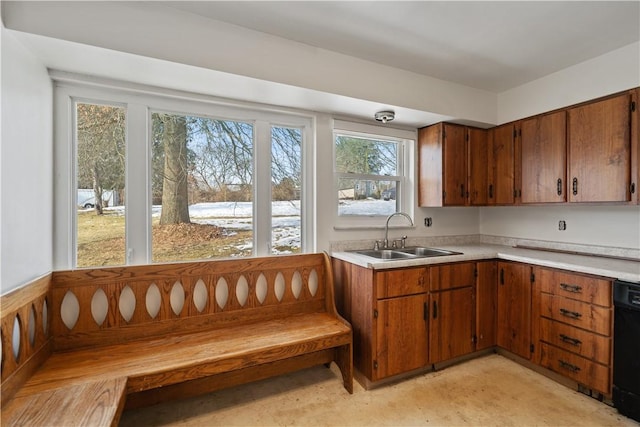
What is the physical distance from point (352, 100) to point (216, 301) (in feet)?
5.99

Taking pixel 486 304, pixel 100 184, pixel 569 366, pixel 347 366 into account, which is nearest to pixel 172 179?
pixel 100 184

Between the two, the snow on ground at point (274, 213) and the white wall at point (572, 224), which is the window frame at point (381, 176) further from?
the white wall at point (572, 224)

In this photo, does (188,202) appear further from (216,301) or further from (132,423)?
(132,423)

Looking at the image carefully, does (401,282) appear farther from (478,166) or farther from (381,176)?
(478,166)

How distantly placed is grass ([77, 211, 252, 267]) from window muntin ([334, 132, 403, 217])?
3.34 ft

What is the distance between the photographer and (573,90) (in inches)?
93.7

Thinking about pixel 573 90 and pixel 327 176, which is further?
pixel 327 176

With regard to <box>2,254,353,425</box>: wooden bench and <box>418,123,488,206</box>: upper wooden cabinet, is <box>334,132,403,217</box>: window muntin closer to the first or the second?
<box>418,123,488,206</box>: upper wooden cabinet

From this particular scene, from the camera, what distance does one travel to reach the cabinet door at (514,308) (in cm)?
234

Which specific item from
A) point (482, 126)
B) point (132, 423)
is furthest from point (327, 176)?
point (132, 423)

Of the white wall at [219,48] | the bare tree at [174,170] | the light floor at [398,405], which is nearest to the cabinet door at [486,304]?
the light floor at [398,405]

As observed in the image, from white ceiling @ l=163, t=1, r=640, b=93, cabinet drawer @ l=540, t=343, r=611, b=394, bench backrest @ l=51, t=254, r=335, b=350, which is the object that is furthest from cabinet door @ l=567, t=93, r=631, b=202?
bench backrest @ l=51, t=254, r=335, b=350

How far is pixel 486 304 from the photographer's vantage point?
2535mm

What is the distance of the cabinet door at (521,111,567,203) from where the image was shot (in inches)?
94.6
